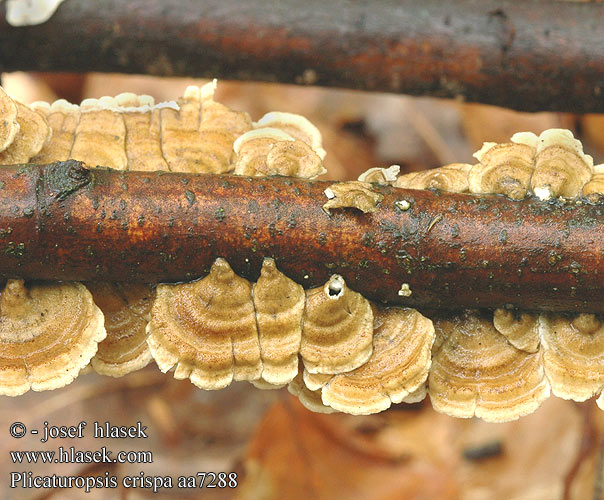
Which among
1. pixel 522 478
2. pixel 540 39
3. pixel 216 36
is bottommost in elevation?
pixel 522 478

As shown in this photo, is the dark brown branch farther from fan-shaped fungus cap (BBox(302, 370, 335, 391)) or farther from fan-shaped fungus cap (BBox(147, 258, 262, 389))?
fan-shaped fungus cap (BBox(302, 370, 335, 391))

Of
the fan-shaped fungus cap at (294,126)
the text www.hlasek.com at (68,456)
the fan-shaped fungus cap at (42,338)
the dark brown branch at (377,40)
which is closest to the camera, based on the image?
the fan-shaped fungus cap at (42,338)

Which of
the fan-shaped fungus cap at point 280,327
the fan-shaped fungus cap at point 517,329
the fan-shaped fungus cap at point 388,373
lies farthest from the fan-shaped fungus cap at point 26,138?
the fan-shaped fungus cap at point 517,329

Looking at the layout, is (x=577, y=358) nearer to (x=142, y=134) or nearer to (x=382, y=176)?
(x=382, y=176)

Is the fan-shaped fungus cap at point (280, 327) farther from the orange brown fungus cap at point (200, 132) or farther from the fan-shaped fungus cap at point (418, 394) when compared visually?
the orange brown fungus cap at point (200, 132)

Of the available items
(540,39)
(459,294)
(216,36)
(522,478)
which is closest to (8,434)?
(216,36)

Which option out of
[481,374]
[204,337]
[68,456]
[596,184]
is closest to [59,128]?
[204,337]

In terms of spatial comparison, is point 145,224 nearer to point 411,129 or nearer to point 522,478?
point 522,478
